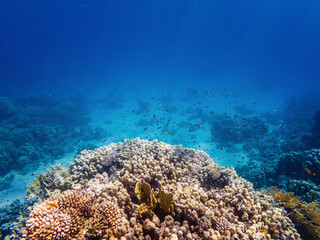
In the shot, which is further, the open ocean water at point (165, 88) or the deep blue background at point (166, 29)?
the deep blue background at point (166, 29)

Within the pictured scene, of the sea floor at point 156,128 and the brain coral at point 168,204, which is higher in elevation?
the sea floor at point 156,128

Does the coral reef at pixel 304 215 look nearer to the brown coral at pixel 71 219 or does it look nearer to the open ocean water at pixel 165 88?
the open ocean water at pixel 165 88

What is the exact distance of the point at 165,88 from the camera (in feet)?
177

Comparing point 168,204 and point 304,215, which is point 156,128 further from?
point 168,204

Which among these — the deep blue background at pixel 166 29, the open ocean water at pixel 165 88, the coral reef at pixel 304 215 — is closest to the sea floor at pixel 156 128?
the open ocean water at pixel 165 88

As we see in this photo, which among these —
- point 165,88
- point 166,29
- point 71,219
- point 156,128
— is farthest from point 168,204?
point 166,29

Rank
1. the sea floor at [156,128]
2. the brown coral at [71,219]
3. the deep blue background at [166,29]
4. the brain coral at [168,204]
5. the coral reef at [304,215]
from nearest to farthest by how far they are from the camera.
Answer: the brown coral at [71,219]
the brain coral at [168,204]
the coral reef at [304,215]
the sea floor at [156,128]
the deep blue background at [166,29]

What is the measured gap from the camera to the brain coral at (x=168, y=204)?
2.86 metres

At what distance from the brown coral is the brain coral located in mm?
16

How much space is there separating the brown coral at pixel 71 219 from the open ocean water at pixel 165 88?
474 cm

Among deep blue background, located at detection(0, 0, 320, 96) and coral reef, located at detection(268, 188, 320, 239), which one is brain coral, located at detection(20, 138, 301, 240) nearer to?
coral reef, located at detection(268, 188, 320, 239)

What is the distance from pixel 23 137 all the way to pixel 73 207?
21.3 metres

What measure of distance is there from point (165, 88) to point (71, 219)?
5287 cm

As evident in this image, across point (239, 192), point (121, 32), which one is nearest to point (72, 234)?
point (239, 192)
